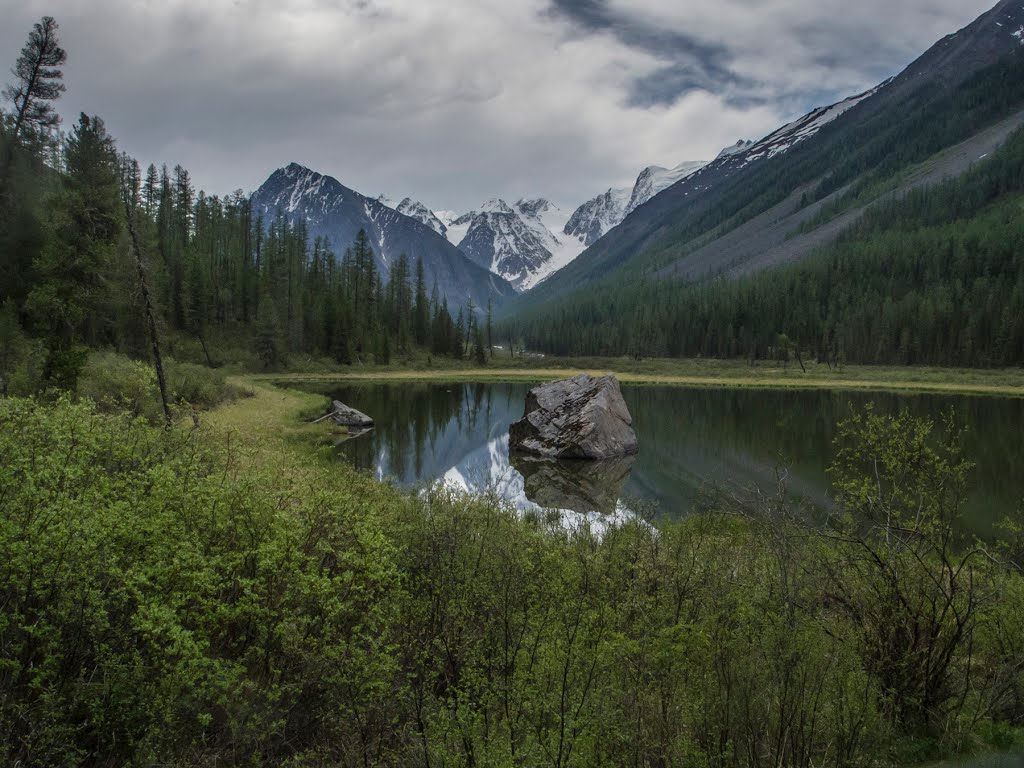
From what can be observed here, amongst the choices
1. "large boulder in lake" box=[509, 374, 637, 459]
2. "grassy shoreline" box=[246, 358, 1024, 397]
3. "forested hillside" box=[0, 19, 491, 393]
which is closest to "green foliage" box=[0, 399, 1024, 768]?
"forested hillside" box=[0, 19, 491, 393]

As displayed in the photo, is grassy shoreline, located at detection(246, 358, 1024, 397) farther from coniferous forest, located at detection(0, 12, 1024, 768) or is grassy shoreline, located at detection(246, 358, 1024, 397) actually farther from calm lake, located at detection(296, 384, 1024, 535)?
coniferous forest, located at detection(0, 12, 1024, 768)

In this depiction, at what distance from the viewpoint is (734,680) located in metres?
5.93

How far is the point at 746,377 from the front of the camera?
88.0 meters

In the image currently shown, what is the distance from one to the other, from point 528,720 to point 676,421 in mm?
38910

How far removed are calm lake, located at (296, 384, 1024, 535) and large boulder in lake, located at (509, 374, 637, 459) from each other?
99cm

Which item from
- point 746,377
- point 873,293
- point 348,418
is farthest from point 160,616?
point 873,293

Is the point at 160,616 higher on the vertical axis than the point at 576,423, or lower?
higher

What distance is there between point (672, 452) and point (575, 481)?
8.60m

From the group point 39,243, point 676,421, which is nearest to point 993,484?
point 676,421

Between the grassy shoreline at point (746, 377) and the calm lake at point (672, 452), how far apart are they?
51.5ft

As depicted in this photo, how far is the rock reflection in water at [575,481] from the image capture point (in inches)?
847

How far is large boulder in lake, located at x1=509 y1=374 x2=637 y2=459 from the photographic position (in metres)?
29.8

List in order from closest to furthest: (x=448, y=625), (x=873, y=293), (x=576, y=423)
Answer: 1. (x=448, y=625)
2. (x=576, y=423)
3. (x=873, y=293)

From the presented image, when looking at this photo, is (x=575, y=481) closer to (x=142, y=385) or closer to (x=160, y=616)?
(x=142, y=385)
